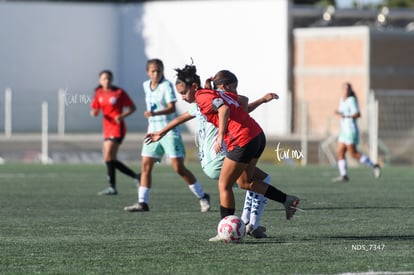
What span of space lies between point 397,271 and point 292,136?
103 feet

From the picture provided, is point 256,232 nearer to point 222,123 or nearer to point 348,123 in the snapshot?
point 222,123

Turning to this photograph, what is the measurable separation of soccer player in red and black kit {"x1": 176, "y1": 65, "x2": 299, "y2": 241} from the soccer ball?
0.38 ft

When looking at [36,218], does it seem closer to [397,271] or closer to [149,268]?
[149,268]

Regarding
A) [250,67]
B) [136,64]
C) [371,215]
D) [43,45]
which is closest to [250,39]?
[250,67]

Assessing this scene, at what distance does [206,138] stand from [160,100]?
372cm

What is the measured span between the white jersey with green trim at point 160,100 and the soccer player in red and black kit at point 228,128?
13.8 ft

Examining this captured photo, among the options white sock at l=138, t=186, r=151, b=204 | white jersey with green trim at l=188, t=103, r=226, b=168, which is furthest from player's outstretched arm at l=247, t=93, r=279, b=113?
white sock at l=138, t=186, r=151, b=204

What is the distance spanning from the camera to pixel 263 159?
34938 millimetres

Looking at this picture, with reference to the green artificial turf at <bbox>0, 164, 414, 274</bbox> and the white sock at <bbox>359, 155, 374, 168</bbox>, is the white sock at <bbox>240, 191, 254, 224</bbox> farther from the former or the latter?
the white sock at <bbox>359, 155, 374, 168</bbox>

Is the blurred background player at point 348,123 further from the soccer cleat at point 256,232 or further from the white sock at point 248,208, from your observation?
the soccer cleat at point 256,232

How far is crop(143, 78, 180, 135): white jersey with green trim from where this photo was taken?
16.0 meters

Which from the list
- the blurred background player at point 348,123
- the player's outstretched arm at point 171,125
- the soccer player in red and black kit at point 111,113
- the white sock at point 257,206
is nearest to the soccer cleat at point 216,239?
the white sock at point 257,206

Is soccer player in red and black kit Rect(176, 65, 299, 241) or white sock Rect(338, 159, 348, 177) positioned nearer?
soccer player in red and black kit Rect(176, 65, 299, 241)

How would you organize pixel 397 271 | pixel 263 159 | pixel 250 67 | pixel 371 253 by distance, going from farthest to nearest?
pixel 250 67
pixel 263 159
pixel 371 253
pixel 397 271
